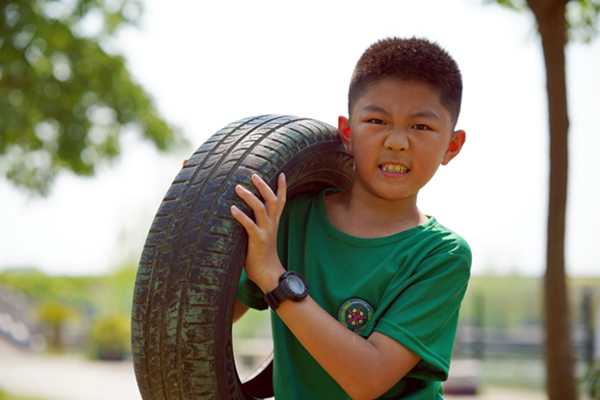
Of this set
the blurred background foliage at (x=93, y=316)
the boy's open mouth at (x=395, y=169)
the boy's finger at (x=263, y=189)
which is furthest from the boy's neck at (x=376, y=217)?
the blurred background foliage at (x=93, y=316)

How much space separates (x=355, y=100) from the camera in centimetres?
185

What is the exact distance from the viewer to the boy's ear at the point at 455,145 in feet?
6.22

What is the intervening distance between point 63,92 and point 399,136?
Result: 9.06m

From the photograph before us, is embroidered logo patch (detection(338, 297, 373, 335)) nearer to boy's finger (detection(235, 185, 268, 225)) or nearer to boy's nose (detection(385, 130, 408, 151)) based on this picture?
boy's finger (detection(235, 185, 268, 225))

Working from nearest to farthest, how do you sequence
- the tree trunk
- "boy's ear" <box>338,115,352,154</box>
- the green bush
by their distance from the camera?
1. "boy's ear" <box>338,115,352,154</box>
2. the tree trunk
3. the green bush

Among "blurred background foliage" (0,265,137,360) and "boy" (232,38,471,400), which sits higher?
"blurred background foliage" (0,265,137,360)

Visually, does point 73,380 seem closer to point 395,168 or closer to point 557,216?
point 557,216

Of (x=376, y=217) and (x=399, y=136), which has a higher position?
(x=399, y=136)

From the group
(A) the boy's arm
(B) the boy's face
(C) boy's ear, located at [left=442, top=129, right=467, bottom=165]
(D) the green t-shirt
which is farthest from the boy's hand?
(C) boy's ear, located at [left=442, top=129, right=467, bottom=165]

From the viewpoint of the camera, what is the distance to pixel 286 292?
1521 millimetres

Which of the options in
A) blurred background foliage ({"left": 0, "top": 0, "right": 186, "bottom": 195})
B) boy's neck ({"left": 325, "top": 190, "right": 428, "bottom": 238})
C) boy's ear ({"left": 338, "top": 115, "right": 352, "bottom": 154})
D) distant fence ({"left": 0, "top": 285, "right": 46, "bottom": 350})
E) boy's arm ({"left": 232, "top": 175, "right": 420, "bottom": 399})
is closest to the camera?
boy's arm ({"left": 232, "top": 175, "right": 420, "bottom": 399})

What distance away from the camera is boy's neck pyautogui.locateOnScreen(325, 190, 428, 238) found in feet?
6.04

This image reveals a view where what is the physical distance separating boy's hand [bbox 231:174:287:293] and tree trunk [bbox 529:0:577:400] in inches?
160

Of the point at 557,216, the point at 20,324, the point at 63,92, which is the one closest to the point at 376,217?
the point at 557,216
